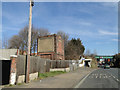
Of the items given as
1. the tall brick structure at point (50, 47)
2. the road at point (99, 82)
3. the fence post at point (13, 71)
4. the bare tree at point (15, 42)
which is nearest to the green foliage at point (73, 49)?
the tall brick structure at point (50, 47)

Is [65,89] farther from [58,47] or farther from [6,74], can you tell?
[58,47]

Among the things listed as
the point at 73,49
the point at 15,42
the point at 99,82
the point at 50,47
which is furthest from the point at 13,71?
the point at 73,49

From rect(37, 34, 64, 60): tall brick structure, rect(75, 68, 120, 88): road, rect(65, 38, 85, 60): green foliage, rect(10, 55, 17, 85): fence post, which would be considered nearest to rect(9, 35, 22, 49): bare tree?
rect(37, 34, 64, 60): tall brick structure

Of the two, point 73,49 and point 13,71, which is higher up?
point 73,49

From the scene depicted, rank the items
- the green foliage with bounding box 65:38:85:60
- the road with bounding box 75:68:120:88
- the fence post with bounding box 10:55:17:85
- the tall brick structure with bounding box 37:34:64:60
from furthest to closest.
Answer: the green foliage with bounding box 65:38:85:60
the tall brick structure with bounding box 37:34:64:60
the road with bounding box 75:68:120:88
the fence post with bounding box 10:55:17:85

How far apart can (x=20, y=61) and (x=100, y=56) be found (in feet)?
307

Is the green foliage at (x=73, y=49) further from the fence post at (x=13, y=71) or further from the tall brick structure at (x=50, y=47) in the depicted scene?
the fence post at (x=13, y=71)

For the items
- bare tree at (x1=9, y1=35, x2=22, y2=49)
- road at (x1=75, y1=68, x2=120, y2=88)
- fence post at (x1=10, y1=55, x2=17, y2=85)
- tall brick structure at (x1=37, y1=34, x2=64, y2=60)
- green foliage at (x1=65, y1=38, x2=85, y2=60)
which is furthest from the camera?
green foliage at (x1=65, y1=38, x2=85, y2=60)

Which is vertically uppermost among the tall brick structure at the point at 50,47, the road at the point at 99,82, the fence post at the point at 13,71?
the tall brick structure at the point at 50,47

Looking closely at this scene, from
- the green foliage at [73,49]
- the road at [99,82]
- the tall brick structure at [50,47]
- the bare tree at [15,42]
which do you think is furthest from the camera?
the green foliage at [73,49]

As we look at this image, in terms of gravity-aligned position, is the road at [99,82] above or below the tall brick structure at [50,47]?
below

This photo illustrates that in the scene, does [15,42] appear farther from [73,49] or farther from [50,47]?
[73,49]

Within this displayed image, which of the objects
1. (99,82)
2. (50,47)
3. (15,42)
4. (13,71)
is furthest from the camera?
(15,42)

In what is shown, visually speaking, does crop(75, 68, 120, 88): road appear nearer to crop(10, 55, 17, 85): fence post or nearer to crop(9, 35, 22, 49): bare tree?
crop(10, 55, 17, 85): fence post
